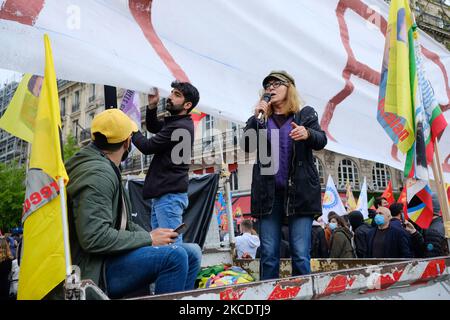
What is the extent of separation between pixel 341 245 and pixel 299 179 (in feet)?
13.2

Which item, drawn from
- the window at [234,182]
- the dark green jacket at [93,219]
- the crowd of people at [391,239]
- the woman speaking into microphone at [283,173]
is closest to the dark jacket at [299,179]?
the woman speaking into microphone at [283,173]

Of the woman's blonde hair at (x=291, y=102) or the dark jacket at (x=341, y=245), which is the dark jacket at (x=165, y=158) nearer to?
the woman's blonde hair at (x=291, y=102)

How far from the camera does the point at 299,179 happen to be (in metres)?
2.96

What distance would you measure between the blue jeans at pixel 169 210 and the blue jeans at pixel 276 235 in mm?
587

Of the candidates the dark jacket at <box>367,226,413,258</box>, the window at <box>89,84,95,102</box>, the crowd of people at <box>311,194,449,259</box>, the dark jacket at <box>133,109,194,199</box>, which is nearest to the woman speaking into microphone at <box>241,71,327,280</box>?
the dark jacket at <box>133,109,194,199</box>

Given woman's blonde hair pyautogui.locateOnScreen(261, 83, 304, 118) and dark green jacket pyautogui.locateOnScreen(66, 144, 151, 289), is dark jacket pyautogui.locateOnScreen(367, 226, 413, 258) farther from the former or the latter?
dark green jacket pyautogui.locateOnScreen(66, 144, 151, 289)

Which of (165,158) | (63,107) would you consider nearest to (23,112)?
(165,158)

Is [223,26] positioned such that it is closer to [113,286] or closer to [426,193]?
[426,193]

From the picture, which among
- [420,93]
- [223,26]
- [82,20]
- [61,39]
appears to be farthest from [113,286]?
[420,93]

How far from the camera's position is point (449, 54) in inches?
230

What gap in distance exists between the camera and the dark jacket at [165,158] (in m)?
3.20

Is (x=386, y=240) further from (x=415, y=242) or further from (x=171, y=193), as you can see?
(x=171, y=193)

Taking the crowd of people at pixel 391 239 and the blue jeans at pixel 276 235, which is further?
the crowd of people at pixel 391 239
